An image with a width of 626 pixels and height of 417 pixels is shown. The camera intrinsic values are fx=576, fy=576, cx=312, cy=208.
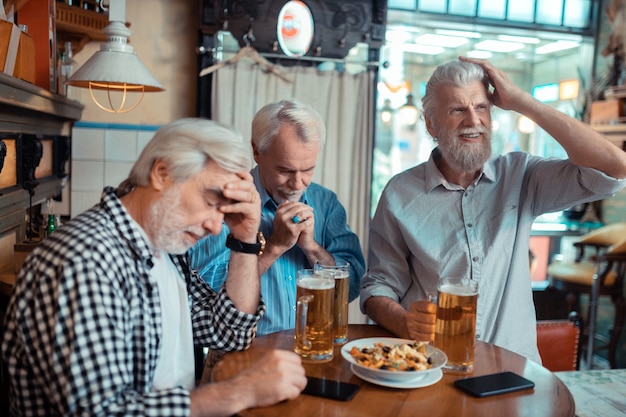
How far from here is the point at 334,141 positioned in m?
4.01

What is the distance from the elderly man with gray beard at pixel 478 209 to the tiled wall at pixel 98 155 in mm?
2241

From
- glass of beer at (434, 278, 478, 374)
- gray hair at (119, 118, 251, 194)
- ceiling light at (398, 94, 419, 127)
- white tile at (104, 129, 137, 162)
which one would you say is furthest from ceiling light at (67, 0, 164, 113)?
ceiling light at (398, 94, 419, 127)

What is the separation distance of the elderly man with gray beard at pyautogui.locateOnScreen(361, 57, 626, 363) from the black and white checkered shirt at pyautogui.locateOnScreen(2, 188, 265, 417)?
830 millimetres

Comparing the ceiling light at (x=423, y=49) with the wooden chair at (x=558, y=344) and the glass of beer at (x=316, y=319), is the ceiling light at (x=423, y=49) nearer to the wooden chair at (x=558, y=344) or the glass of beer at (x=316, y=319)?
the wooden chair at (x=558, y=344)

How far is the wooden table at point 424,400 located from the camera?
1208 mm

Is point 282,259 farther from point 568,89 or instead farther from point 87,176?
point 568,89

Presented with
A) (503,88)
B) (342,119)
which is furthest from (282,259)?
(342,119)

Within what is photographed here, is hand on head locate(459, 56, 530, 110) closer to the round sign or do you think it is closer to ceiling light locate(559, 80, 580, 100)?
the round sign

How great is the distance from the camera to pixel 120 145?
3.73 meters

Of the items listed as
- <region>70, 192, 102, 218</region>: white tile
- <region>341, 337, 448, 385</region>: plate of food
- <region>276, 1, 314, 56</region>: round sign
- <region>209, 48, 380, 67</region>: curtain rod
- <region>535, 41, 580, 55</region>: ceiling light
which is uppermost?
<region>535, 41, 580, 55</region>: ceiling light

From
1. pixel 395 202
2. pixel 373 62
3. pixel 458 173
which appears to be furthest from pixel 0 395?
pixel 373 62

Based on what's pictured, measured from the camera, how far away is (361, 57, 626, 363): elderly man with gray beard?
6.07 feet

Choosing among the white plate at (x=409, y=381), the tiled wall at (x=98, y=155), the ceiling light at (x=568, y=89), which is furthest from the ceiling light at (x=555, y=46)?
the white plate at (x=409, y=381)

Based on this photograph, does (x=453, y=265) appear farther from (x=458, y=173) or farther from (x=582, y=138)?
(x=582, y=138)
